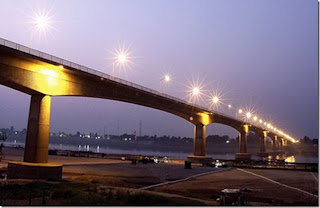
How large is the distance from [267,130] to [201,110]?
83820mm

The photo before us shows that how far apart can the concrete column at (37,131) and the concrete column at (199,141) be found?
46.4 m

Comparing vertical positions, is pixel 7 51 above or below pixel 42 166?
above

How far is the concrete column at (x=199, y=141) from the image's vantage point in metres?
75.2

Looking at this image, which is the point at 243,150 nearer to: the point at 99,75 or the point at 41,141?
the point at 99,75

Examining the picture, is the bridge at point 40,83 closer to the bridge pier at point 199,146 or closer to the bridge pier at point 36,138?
the bridge pier at point 36,138

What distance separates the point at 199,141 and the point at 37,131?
158ft

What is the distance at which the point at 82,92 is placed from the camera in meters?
39.3

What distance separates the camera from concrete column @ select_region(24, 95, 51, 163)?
106ft

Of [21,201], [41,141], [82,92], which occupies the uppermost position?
[82,92]

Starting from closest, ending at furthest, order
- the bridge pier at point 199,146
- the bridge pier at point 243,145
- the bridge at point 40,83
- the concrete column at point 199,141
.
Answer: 1. the bridge at point 40,83
2. the bridge pier at point 199,146
3. the concrete column at point 199,141
4. the bridge pier at point 243,145

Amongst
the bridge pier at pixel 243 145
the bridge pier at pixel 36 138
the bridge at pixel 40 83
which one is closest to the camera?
the bridge at pixel 40 83

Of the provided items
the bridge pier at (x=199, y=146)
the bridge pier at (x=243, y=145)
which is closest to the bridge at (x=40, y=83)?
the bridge pier at (x=199, y=146)

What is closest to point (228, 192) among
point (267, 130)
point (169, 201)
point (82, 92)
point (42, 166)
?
point (169, 201)

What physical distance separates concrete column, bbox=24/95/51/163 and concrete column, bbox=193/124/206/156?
46.4 m
